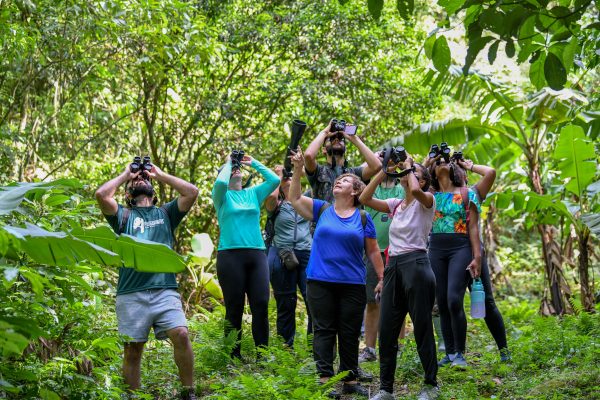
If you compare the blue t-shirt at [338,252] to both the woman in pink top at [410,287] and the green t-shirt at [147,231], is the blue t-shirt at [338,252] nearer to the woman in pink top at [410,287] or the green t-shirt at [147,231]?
the woman in pink top at [410,287]

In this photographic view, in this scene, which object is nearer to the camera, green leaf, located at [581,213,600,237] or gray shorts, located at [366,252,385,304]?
green leaf, located at [581,213,600,237]

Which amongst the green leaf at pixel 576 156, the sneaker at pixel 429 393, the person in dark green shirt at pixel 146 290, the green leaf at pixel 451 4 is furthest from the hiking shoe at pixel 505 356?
the green leaf at pixel 451 4

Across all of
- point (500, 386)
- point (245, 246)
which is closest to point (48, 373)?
point (245, 246)

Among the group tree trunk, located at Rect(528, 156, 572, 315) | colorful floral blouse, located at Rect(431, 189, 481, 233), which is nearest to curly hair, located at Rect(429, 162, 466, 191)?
colorful floral blouse, located at Rect(431, 189, 481, 233)

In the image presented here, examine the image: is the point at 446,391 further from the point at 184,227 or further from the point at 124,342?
the point at 184,227

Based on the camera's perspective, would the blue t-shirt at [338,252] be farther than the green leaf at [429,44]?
Yes

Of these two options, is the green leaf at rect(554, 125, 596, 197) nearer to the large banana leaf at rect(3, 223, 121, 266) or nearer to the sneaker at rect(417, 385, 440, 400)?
the sneaker at rect(417, 385, 440, 400)

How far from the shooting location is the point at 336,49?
1304 cm

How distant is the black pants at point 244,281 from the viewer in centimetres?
742

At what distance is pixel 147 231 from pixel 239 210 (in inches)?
54.0

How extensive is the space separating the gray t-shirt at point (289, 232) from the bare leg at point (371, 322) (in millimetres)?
954

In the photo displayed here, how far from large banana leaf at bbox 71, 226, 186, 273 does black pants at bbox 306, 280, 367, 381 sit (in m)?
1.82

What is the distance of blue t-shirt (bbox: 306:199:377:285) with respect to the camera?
623 cm

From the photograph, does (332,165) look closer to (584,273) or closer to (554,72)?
(554,72)
